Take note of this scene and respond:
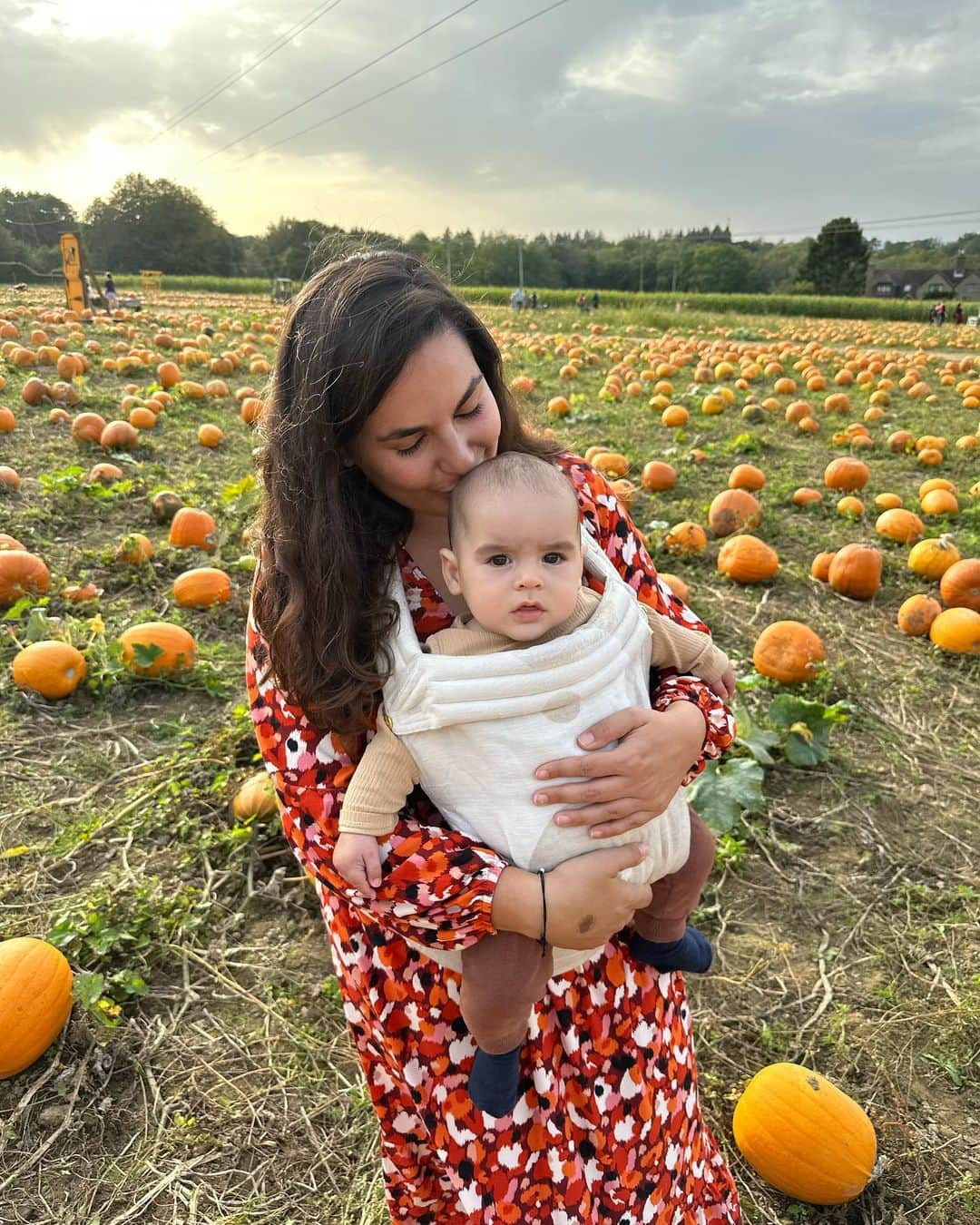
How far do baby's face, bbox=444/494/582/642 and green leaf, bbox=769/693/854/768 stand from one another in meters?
2.33

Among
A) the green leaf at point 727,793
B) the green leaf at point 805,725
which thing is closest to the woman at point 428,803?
the green leaf at point 727,793

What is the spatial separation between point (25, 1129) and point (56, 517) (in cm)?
448

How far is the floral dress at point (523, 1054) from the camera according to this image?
5.46ft

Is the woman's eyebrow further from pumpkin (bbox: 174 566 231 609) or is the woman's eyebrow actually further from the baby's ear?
pumpkin (bbox: 174 566 231 609)

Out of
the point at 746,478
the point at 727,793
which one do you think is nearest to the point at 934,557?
the point at 746,478

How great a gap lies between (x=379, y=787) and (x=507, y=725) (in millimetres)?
262

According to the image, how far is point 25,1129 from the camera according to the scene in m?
2.15

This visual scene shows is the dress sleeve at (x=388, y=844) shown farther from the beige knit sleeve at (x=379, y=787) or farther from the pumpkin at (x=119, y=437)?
the pumpkin at (x=119, y=437)

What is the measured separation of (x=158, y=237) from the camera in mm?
70062

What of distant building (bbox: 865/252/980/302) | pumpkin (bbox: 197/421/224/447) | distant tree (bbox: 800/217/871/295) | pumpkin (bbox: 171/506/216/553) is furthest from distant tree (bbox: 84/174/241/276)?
pumpkin (bbox: 171/506/216/553)

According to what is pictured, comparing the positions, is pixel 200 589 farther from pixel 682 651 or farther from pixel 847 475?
pixel 847 475

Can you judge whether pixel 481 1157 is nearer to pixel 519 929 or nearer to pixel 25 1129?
pixel 519 929

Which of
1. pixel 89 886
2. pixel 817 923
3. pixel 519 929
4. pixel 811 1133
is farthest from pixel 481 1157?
pixel 89 886

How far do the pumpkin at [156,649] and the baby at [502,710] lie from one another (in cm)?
275
